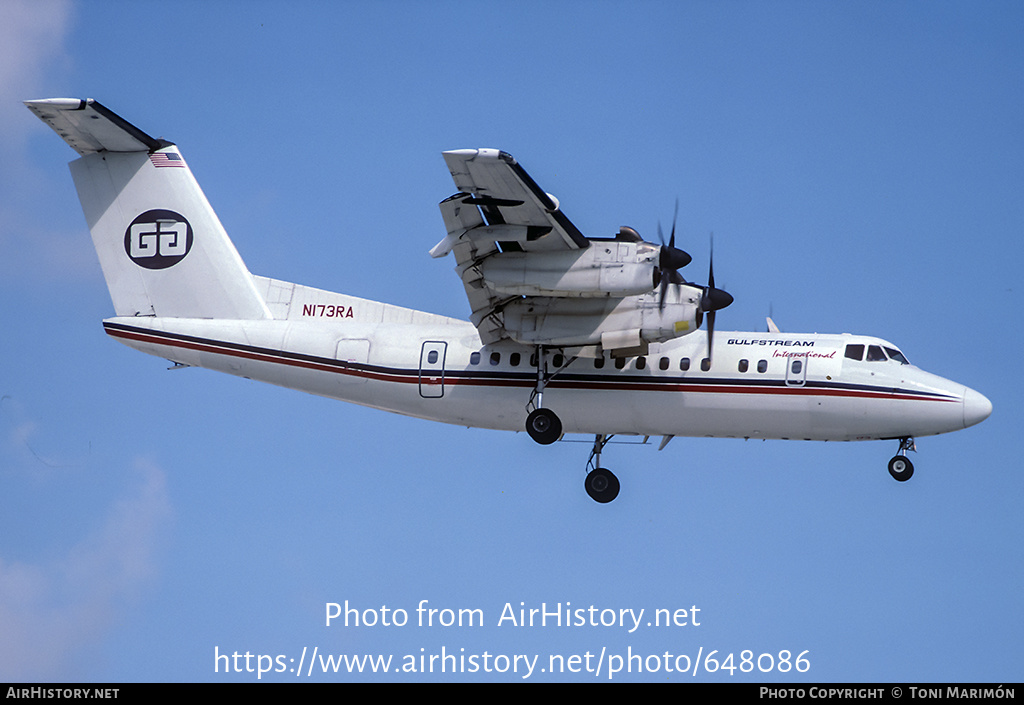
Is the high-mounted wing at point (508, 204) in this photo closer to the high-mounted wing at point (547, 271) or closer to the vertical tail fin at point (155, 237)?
the high-mounted wing at point (547, 271)

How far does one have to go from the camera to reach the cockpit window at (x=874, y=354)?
23.0 metres

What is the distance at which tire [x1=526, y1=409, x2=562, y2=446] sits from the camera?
75.4ft

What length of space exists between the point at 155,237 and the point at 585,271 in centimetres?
892

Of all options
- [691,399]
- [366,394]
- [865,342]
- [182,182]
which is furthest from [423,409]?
[865,342]

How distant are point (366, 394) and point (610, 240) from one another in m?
5.76

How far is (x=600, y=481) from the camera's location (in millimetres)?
24625

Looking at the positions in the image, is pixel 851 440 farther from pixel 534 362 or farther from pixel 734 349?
pixel 534 362

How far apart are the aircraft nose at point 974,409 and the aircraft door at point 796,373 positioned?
9.18ft

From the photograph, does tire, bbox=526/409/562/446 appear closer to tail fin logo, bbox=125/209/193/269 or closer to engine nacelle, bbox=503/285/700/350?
engine nacelle, bbox=503/285/700/350

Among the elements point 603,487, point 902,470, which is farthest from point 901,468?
point 603,487

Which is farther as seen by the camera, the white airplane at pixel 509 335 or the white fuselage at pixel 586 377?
the white fuselage at pixel 586 377

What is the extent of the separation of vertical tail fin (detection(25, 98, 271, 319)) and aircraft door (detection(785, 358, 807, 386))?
32.3 feet

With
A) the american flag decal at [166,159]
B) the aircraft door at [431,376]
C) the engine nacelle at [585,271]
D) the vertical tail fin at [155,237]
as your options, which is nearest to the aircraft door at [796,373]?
the engine nacelle at [585,271]

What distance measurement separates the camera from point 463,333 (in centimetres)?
2414
